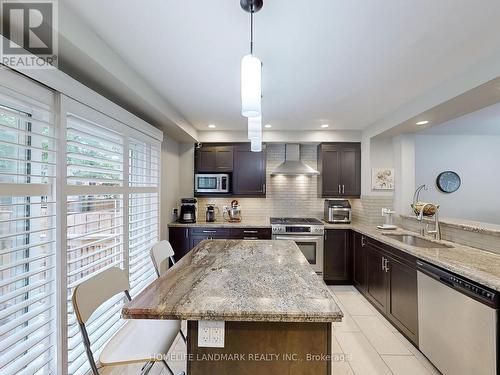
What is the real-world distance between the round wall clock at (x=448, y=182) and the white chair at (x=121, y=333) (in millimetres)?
5148

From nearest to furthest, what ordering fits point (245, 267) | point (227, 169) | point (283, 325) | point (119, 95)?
point (283, 325)
point (245, 267)
point (119, 95)
point (227, 169)

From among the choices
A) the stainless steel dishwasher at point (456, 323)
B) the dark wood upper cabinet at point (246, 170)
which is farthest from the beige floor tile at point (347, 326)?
the dark wood upper cabinet at point (246, 170)

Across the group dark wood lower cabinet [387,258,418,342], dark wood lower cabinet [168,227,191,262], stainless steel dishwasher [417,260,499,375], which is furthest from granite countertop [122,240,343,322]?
dark wood lower cabinet [168,227,191,262]

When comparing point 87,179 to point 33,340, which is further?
point 87,179

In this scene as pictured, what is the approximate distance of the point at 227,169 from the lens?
426 centimetres

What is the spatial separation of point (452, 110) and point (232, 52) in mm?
2325

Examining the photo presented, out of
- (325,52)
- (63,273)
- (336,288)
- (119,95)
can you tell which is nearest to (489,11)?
(325,52)

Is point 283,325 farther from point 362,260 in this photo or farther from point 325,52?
point 362,260

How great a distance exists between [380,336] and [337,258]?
4.65 feet

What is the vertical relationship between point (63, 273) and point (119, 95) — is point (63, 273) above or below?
below

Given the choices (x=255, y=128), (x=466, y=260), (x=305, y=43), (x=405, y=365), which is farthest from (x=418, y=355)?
(x=305, y=43)

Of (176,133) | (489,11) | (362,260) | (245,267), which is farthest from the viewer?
(176,133)

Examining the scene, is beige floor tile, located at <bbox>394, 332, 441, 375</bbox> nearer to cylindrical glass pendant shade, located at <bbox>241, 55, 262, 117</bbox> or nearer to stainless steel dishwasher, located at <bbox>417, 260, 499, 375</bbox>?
stainless steel dishwasher, located at <bbox>417, 260, 499, 375</bbox>

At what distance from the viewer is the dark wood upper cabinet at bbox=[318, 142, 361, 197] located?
4.11 metres
